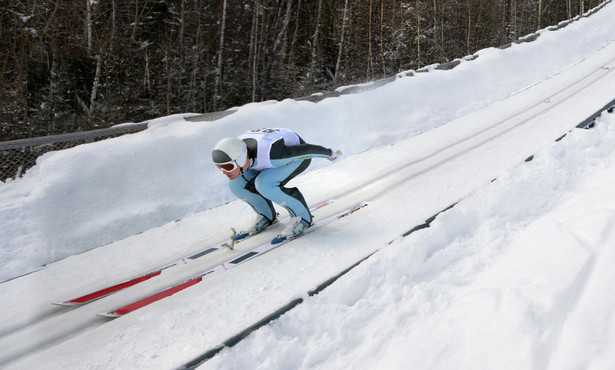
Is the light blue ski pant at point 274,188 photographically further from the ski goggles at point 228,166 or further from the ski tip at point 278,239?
the ski goggles at point 228,166

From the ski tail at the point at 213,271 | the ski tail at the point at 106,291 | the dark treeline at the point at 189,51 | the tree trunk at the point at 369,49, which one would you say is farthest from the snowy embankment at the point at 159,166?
the tree trunk at the point at 369,49

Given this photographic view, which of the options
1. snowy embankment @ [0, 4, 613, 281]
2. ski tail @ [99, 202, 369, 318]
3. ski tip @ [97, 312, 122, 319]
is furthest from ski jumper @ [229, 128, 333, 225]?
snowy embankment @ [0, 4, 613, 281]

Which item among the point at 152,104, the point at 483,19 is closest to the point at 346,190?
the point at 152,104

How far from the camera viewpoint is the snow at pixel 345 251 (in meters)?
2.71

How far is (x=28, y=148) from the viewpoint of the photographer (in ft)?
18.7

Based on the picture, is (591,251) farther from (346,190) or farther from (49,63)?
(49,63)

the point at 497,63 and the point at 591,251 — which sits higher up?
the point at 497,63

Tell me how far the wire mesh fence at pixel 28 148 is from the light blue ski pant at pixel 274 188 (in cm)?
288

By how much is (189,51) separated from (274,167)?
17758 mm

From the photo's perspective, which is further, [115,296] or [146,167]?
[146,167]

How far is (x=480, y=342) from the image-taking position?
2.51m

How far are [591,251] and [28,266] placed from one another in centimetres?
524

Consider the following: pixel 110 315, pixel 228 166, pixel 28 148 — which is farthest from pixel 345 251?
pixel 28 148

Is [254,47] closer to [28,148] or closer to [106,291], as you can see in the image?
[28,148]
